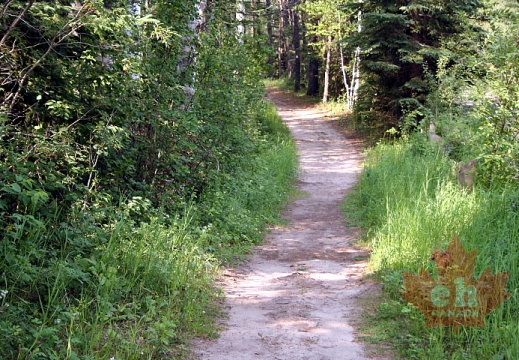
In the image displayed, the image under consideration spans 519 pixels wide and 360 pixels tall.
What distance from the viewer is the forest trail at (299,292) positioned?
15.0 feet

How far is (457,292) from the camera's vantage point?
180 inches

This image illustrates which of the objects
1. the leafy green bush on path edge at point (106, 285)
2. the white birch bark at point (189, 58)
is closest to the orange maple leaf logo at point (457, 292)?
the leafy green bush on path edge at point (106, 285)

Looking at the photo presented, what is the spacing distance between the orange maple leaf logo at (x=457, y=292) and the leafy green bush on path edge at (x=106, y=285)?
1891 mm

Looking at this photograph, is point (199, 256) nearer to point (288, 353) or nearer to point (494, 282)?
point (288, 353)

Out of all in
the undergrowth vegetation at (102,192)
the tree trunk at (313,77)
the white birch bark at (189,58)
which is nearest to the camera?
the undergrowth vegetation at (102,192)

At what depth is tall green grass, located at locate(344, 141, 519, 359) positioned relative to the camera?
4.30 metres

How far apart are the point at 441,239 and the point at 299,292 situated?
171 cm

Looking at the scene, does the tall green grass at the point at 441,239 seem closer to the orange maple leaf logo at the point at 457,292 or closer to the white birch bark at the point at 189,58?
the orange maple leaf logo at the point at 457,292

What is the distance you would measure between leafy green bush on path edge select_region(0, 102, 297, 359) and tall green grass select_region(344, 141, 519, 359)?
190cm

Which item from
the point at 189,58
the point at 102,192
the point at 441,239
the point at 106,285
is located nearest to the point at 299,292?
the point at 441,239

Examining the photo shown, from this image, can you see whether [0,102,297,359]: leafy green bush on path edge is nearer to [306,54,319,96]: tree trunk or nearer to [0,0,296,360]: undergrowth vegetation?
[0,0,296,360]: undergrowth vegetation

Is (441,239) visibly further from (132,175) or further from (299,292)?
(132,175)

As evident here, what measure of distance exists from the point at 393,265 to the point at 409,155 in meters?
6.96

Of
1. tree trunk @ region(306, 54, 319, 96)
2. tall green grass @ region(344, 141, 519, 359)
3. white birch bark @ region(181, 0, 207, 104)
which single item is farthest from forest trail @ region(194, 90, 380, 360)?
tree trunk @ region(306, 54, 319, 96)
